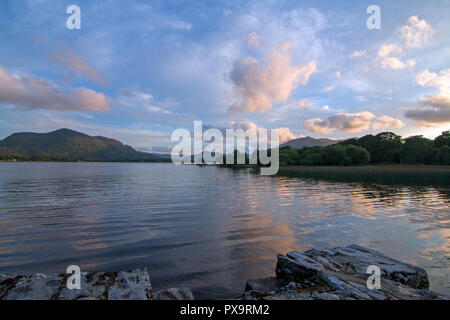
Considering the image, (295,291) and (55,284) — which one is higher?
(55,284)

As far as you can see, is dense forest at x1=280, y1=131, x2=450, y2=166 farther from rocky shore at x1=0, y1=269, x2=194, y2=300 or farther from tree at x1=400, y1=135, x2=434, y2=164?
rocky shore at x1=0, y1=269, x2=194, y2=300

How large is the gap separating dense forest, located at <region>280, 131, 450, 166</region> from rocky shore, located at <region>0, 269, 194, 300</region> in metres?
144

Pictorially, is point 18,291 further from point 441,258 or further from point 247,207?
point 247,207

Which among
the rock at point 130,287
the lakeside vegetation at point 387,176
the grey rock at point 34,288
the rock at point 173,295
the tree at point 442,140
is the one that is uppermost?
the tree at point 442,140

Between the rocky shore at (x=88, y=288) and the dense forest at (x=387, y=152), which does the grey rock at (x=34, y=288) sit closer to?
the rocky shore at (x=88, y=288)

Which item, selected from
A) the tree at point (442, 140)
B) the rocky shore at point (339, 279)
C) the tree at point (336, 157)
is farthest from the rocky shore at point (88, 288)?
the tree at point (442, 140)

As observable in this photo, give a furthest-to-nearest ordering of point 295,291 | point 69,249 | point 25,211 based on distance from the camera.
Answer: point 25,211 < point 69,249 < point 295,291

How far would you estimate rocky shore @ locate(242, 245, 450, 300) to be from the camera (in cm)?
603

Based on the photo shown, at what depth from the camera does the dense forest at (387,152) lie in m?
126

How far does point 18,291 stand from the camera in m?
5.62

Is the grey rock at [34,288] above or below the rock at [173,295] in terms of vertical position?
above

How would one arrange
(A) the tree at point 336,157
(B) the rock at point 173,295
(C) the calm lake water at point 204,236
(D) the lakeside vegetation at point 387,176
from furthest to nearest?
(A) the tree at point 336,157
(D) the lakeside vegetation at point 387,176
(C) the calm lake water at point 204,236
(B) the rock at point 173,295

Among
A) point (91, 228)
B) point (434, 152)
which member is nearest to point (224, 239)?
point (91, 228)
